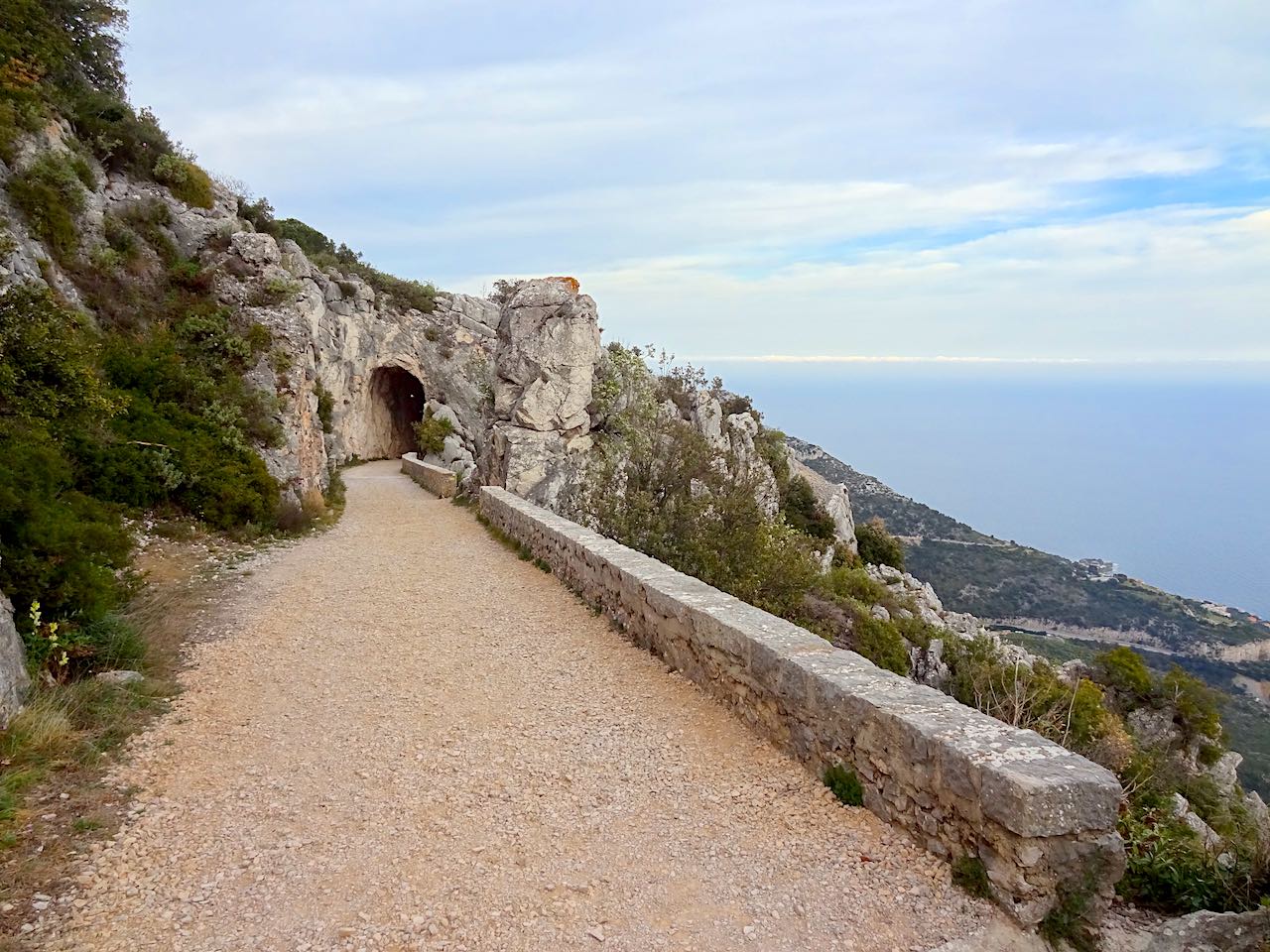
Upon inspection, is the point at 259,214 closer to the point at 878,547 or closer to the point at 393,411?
the point at 393,411

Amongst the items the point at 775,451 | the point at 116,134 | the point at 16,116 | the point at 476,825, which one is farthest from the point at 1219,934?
the point at 775,451

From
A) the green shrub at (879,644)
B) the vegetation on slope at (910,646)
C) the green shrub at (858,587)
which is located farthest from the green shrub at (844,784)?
the green shrub at (858,587)

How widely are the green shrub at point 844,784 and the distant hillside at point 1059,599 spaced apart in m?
35.4

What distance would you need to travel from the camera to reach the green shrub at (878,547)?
3206 centimetres

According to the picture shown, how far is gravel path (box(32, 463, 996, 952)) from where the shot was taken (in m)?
2.99

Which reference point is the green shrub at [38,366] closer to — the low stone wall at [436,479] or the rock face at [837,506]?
the low stone wall at [436,479]

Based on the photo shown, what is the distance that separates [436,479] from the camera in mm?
19438

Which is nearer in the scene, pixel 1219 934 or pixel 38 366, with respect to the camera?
pixel 1219 934

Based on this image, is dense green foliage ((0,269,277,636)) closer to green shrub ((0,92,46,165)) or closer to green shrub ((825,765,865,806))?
green shrub ((0,92,46,165))

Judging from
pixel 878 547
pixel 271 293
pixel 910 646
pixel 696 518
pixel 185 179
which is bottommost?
pixel 878 547

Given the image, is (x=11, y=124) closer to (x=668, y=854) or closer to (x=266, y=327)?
(x=266, y=327)

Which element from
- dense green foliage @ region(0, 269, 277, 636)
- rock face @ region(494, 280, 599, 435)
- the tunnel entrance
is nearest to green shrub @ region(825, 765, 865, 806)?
dense green foliage @ region(0, 269, 277, 636)

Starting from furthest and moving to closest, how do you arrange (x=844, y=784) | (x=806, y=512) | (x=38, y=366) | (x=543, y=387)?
(x=806, y=512)
(x=543, y=387)
(x=38, y=366)
(x=844, y=784)

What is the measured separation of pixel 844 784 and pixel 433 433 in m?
25.4
